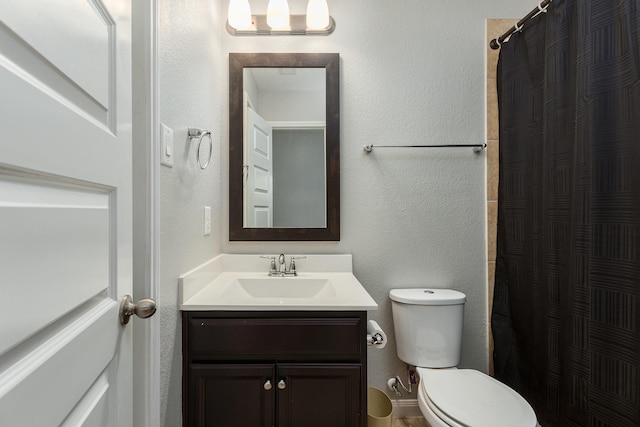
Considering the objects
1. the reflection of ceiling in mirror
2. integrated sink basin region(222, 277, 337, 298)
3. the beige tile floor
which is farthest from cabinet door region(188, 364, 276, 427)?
the reflection of ceiling in mirror

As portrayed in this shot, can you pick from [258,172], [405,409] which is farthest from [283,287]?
[405,409]

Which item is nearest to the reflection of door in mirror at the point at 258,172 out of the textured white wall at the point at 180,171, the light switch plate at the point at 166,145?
the textured white wall at the point at 180,171

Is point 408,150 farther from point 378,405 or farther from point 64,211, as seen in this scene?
point 64,211

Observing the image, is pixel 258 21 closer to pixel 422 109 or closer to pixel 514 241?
pixel 422 109

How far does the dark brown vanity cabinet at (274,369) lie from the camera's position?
1085 millimetres

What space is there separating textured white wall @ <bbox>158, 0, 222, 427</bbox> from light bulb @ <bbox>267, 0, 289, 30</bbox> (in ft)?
0.94

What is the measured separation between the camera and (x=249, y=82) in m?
1.63

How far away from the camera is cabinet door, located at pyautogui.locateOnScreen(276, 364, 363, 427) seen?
108 cm

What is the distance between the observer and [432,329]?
4.79 feet

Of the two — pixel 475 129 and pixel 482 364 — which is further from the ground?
pixel 475 129

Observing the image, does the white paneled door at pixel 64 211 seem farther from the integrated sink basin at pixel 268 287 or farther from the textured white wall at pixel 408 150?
the textured white wall at pixel 408 150

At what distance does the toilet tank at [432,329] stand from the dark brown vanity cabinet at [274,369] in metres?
0.48

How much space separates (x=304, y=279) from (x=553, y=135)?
1.25 meters

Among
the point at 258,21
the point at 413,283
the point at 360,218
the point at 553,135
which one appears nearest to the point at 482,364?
the point at 413,283
